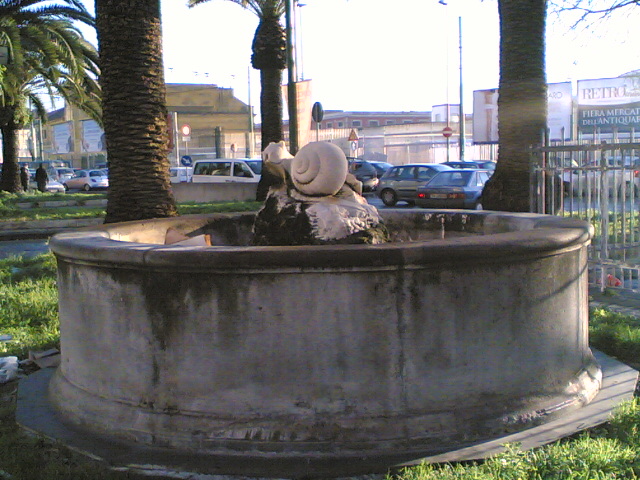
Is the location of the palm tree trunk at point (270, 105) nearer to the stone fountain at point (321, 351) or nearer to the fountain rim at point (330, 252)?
the fountain rim at point (330, 252)

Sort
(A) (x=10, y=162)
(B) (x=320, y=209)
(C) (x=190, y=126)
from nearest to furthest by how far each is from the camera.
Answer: (B) (x=320, y=209) → (A) (x=10, y=162) → (C) (x=190, y=126)

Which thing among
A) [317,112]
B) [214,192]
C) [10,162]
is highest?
[317,112]

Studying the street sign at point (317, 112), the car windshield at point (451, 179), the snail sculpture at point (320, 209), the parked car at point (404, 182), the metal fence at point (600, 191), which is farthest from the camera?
the parked car at point (404, 182)

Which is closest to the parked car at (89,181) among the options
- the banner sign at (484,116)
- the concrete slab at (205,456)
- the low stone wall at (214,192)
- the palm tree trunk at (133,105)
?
the low stone wall at (214,192)

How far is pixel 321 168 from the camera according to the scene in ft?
16.8

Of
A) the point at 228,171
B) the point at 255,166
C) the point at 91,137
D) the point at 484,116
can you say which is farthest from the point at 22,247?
the point at 91,137

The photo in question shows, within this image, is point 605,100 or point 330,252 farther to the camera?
point 605,100

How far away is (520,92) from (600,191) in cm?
197

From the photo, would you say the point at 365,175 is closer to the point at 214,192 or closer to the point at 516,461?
the point at 214,192

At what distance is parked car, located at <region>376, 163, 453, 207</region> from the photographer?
2588cm

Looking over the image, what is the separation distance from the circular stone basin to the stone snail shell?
47.5 inches

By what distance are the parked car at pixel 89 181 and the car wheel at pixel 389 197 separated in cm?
2550

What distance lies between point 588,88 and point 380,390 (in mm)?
44190

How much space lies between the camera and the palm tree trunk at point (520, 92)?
9.47 meters
